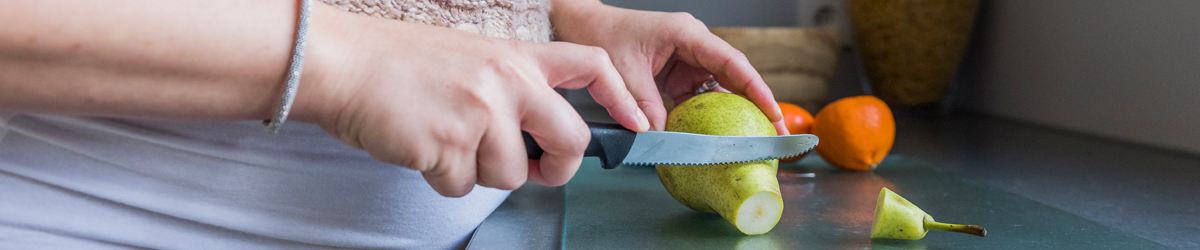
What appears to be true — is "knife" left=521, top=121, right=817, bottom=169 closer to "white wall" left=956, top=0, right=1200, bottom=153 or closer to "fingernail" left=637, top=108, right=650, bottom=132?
"fingernail" left=637, top=108, right=650, bottom=132

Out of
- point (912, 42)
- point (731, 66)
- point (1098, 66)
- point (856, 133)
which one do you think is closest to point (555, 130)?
point (731, 66)

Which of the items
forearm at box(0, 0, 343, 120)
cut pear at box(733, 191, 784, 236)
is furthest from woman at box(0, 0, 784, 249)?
cut pear at box(733, 191, 784, 236)

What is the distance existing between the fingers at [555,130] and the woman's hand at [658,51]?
0.58 feet

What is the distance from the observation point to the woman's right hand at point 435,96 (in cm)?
39

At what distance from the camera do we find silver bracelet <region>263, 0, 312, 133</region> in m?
0.37

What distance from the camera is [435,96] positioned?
1.30 feet

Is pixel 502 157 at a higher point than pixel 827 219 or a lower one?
higher

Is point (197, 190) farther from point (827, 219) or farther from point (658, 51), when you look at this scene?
point (827, 219)

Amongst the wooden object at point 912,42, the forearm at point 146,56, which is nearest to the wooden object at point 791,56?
the wooden object at point 912,42

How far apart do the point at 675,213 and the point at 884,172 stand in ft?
1.37

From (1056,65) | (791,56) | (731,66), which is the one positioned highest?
(731,66)

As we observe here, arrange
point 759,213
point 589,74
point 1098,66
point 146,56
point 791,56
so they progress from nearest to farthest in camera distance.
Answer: point 146,56 < point 589,74 < point 759,213 < point 1098,66 < point 791,56

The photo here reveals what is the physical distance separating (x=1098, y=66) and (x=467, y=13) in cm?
119

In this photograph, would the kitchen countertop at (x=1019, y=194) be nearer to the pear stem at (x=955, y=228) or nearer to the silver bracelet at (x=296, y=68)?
the pear stem at (x=955, y=228)
